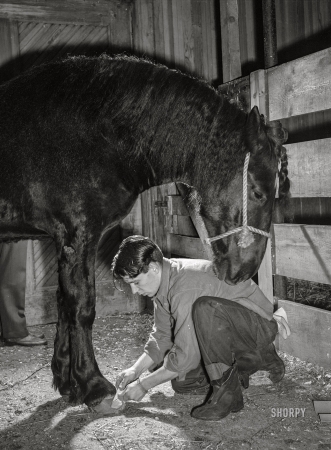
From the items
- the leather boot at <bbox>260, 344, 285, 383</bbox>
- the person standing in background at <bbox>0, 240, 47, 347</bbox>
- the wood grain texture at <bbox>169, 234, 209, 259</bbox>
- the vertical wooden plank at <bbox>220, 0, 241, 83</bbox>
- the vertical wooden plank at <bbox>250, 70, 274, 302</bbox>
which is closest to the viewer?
the leather boot at <bbox>260, 344, 285, 383</bbox>

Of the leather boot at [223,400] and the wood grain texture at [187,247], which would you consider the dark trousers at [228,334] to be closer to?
the leather boot at [223,400]

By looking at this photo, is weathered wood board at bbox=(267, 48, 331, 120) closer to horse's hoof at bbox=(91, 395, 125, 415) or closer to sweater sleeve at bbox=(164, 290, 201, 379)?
sweater sleeve at bbox=(164, 290, 201, 379)

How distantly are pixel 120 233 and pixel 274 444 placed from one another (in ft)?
9.10

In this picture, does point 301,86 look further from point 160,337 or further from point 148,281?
point 160,337

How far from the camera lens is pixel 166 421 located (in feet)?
6.55

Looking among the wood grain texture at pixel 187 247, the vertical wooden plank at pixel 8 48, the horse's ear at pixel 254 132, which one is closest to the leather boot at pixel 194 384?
the horse's ear at pixel 254 132

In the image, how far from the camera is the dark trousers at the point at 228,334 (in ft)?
6.83

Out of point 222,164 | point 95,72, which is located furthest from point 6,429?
point 95,72

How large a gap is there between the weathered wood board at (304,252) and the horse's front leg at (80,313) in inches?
48.7

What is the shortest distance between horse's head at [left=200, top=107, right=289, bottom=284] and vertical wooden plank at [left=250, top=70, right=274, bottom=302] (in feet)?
2.77

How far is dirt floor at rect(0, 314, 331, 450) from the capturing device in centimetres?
181

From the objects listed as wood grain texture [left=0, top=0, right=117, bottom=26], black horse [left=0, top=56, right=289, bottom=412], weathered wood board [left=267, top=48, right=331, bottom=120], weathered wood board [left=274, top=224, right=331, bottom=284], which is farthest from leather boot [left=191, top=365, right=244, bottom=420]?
wood grain texture [left=0, top=0, right=117, bottom=26]

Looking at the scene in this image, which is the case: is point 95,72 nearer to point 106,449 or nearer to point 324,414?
point 106,449

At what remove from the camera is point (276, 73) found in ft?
9.23
